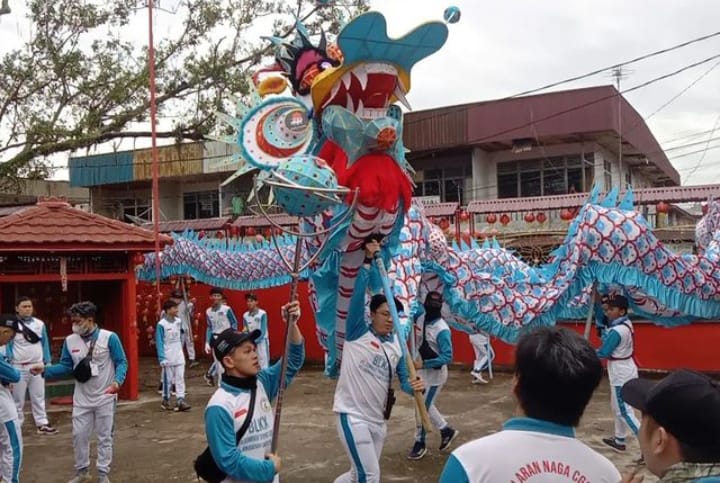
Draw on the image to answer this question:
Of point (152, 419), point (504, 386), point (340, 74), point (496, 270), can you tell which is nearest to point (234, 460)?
point (340, 74)

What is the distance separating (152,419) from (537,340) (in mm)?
7472

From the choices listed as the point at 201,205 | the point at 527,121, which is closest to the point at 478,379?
the point at 527,121

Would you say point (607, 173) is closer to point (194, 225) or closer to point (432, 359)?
point (194, 225)

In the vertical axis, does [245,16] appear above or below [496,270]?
above

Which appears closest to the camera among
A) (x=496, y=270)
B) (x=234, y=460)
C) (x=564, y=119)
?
(x=234, y=460)

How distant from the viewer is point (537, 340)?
5.75 ft

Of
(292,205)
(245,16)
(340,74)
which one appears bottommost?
(292,205)

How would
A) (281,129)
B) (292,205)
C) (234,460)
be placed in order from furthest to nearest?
(281,129) → (292,205) → (234,460)

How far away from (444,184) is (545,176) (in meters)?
2.40

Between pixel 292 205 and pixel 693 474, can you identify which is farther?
pixel 292 205

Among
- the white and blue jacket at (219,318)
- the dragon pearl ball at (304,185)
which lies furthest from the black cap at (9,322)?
the white and blue jacket at (219,318)

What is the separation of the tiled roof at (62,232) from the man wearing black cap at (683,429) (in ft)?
26.5

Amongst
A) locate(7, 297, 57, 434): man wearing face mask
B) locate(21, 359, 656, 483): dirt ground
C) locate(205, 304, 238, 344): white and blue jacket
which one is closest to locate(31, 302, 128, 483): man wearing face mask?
locate(21, 359, 656, 483): dirt ground

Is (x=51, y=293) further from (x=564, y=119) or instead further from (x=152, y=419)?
(x=564, y=119)
